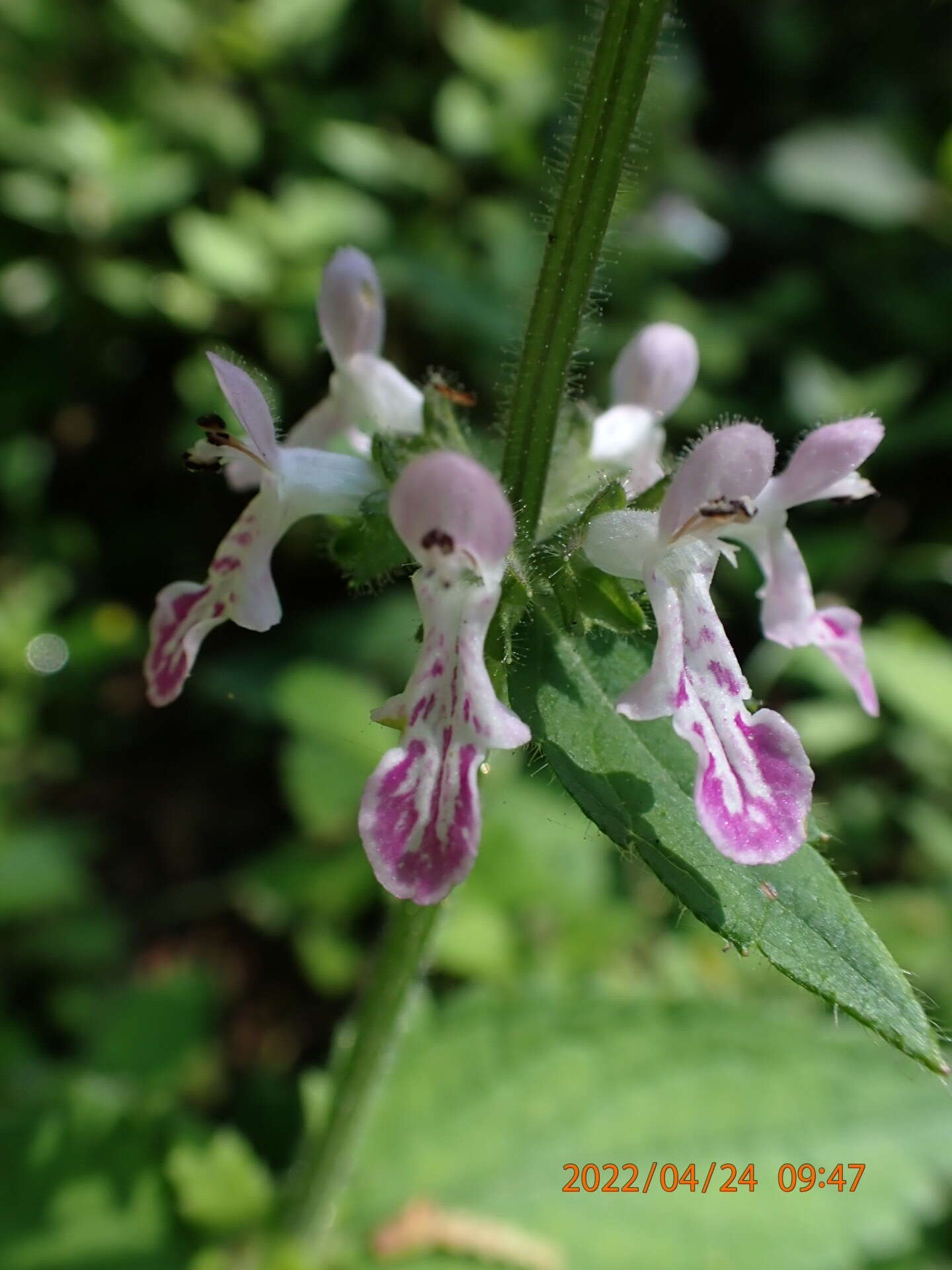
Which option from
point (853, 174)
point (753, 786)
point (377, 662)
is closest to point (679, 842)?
point (753, 786)

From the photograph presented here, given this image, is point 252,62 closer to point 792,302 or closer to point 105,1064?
point 792,302

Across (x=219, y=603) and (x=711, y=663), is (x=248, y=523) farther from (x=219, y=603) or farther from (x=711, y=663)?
(x=711, y=663)

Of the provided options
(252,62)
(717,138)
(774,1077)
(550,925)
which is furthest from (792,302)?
(774,1077)

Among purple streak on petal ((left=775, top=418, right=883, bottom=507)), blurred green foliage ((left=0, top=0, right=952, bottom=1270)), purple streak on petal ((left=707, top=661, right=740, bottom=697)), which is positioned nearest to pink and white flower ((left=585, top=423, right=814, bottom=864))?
purple streak on petal ((left=707, top=661, right=740, bottom=697))

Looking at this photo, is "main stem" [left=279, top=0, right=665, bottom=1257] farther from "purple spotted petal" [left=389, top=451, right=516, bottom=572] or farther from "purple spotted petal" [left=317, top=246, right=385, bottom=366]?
"purple spotted petal" [left=317, top=246, right=385, bottom=366]

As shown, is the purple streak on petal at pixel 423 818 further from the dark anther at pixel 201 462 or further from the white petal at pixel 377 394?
the white petal at pixel 377 394

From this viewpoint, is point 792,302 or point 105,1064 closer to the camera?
point 105,1064

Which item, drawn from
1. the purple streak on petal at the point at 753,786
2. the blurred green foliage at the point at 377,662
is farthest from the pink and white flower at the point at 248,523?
the blurred green foliage at the point at 377,662
